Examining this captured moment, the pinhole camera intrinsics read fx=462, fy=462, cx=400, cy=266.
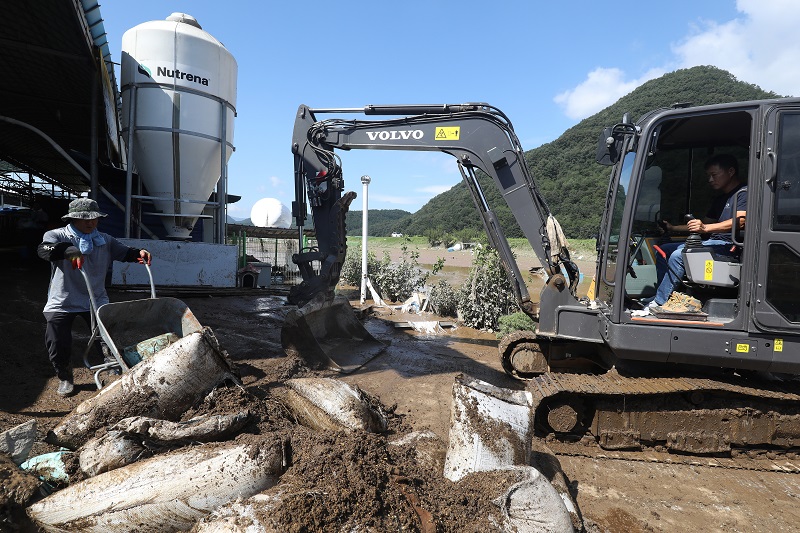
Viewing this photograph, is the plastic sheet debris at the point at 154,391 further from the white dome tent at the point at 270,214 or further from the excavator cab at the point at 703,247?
the white dome tent at the point at 270,214

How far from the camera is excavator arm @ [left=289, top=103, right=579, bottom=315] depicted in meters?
5.27

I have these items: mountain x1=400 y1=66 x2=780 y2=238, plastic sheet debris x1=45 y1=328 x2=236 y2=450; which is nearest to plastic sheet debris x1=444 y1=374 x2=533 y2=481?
plastic sheet debris x1=45 y1=328 x2=236 y2=450

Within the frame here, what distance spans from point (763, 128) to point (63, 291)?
5.99m

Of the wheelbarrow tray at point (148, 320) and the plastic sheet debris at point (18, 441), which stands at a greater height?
the wheelbarrow tray at point (148, 320)

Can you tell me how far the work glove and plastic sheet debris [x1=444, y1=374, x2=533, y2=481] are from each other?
3.21 m

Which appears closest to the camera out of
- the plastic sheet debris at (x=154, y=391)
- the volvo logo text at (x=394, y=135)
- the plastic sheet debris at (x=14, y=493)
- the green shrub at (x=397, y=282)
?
the plastic sheet debris at (x=14, y=493)

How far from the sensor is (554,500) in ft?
7.97

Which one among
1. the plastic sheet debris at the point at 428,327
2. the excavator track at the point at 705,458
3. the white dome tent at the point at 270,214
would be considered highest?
the white dome tent at the point at 270,214

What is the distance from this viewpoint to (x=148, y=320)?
429 cm

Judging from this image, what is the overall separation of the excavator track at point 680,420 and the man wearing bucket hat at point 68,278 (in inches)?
160

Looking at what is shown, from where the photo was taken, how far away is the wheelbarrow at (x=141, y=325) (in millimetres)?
3834

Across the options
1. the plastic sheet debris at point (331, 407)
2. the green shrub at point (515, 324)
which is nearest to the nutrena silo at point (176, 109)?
the green shrub at point (515, 324)

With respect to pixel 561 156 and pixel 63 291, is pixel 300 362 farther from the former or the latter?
pixel 561 156

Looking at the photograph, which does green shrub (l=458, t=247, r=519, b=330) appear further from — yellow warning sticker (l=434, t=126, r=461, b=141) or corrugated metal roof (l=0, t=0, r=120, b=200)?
corrugated metal roof (l=0, t=0, r=120, b=200)
